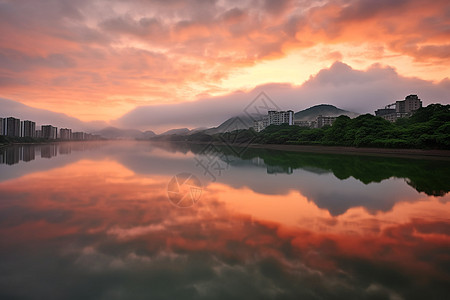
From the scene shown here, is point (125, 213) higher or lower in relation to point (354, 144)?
lower

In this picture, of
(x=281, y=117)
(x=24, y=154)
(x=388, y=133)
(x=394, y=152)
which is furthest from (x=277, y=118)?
(x=24, y=154)

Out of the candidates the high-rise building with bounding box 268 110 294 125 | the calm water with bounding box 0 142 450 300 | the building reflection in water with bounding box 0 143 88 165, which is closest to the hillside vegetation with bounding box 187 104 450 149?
the calm water with bounding box 0 142 450 300

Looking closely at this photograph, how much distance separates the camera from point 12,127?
109812 mm

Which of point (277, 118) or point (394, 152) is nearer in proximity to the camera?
point (394, 152)

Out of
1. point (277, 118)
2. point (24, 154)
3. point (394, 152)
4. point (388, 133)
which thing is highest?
point (277, 118)

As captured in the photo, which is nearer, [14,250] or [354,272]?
[354,272]

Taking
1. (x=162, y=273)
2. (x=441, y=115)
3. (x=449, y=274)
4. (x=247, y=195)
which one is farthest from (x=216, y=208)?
(x=441, y=115)

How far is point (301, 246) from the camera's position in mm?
5457

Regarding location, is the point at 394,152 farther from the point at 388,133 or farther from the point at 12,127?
the point at 12,127

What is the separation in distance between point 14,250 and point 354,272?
21.7 feet

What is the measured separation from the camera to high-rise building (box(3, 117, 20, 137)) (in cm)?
10758

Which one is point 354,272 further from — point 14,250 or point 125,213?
point 14,250

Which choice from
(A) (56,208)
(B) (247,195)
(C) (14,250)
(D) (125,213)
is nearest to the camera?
(C) (14,250)

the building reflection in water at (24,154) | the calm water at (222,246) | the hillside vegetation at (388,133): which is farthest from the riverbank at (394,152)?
the building reflection in water at (24,154)
